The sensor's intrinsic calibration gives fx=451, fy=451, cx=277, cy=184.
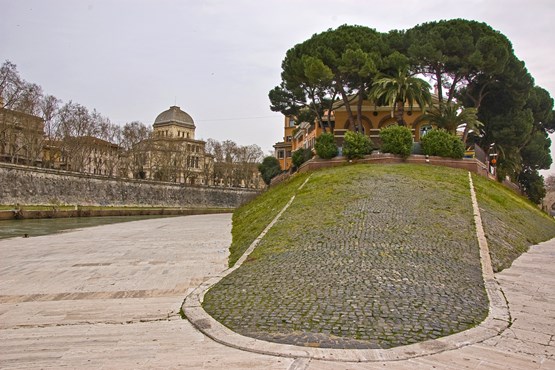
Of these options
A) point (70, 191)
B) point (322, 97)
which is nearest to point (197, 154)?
point (70, 191)

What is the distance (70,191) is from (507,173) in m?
45.4

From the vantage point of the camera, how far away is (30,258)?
14.8 metres

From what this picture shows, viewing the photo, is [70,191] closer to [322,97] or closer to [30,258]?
[322,97]

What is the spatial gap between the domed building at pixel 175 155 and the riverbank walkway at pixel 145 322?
6055cm

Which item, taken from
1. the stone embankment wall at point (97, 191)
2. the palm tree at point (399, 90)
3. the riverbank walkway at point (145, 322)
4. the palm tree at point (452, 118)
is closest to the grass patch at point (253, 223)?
the riverbank walkway at point (145, 322)

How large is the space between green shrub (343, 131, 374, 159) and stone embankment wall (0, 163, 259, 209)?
15825 millimetres

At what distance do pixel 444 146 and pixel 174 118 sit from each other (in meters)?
87.1

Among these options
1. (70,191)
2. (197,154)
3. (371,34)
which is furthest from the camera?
(197,154)

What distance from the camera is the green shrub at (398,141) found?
96.1 feet

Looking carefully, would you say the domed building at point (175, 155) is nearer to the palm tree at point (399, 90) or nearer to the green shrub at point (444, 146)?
the palm tree at point (399, 90)

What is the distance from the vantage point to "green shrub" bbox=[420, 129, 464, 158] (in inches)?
1150

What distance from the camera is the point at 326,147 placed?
31.4 metres

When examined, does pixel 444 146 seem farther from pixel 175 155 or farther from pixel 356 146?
pixel 175 155

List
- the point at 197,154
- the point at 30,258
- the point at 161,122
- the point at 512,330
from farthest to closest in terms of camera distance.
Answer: the point at 161,122
the point at 197,154
the point at 30,258
the point at 512,330
